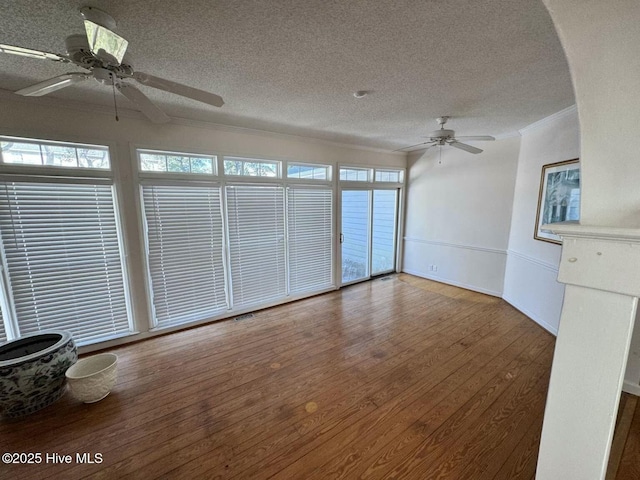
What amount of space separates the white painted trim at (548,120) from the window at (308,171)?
2.85 metres

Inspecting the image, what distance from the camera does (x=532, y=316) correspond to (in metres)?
3.62

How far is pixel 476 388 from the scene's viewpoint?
236 cm

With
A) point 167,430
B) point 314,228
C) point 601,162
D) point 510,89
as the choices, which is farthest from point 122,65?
point 314,228

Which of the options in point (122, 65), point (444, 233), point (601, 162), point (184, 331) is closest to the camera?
point (601, 162)

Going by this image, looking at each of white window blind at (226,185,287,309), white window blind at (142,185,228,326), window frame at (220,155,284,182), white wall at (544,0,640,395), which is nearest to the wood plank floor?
white window blind at (142,185,228,326)

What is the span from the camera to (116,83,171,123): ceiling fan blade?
163 cm

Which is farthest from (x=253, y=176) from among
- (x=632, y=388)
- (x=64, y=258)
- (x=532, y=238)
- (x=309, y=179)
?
(x=632, y=388)

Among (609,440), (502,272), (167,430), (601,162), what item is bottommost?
(167,430)

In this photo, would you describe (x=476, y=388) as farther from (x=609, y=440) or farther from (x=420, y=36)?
(x=420, y=36)

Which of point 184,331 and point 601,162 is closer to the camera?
point 601,162

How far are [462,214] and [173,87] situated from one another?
15.5 ft

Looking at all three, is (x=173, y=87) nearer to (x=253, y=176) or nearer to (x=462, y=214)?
(x=253, y=176)

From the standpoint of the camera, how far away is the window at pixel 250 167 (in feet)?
11.6

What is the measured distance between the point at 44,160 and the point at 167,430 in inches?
107
